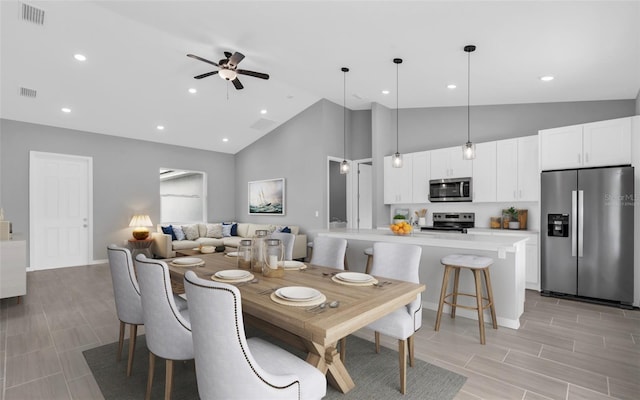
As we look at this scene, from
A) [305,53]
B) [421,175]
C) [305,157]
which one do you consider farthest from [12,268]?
[421,175]

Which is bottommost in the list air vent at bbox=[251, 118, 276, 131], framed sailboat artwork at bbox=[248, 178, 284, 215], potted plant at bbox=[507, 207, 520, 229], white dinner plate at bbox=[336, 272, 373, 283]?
white dinner plate at bbox=[336, 272, 373, 283]

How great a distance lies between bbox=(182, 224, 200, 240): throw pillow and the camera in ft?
23.5

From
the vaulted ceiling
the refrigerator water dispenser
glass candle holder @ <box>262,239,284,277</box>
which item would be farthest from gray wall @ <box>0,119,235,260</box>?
the refrigerator water dispenser

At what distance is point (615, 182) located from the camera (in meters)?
3.58

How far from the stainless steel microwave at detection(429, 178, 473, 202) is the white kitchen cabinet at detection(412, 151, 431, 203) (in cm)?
14

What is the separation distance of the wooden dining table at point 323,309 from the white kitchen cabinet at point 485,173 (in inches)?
143

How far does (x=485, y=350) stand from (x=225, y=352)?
2299 millimetres

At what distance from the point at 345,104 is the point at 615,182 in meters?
4.50

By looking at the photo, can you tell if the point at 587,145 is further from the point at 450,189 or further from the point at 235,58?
the point at 235,58

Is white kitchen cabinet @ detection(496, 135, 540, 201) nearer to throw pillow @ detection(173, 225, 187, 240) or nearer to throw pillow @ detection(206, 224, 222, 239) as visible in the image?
throw pillow @ detection(206, 224, 222, 239)

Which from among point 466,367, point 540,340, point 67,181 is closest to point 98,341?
point 466,367

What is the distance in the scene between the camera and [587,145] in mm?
Result: 3838

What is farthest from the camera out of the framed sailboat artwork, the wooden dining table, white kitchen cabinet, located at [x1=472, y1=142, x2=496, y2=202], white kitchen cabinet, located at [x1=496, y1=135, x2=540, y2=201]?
the framed sailboat artwork

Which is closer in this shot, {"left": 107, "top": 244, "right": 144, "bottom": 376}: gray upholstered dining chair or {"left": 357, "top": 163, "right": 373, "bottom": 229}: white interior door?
{"left": 107, "top": 244, "right": 144, "bottom": 376}: gray upholstered dining chair
